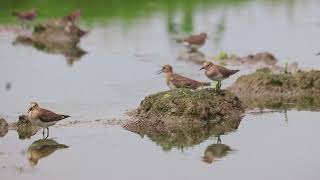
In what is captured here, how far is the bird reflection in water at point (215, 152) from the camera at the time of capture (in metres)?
16.3

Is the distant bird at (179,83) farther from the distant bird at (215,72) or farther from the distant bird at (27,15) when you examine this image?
the distant bird at (27,15)

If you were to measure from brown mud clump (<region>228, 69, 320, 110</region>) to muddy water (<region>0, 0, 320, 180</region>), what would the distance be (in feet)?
3.57

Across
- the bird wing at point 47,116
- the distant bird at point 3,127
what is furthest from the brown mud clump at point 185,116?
the distant bird at point 3,127

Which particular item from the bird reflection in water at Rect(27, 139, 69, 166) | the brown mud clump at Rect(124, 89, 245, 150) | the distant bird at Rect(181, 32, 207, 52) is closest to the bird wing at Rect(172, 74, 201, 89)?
the brown mud clump at Rect(124, 89, 245, 150)

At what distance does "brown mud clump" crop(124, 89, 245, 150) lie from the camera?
18000 millimetres

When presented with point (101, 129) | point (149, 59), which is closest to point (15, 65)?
point (149, 59)

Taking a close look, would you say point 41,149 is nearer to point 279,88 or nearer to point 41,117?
point 41,117

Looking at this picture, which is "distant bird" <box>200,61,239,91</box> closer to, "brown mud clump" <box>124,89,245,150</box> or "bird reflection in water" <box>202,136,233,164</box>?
"brown mud clump" <box>124,89,245,150</box>

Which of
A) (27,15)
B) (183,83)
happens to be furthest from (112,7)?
(183,83)

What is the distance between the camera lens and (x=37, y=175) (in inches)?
603

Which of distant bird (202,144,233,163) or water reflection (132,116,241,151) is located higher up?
water reflection (132,116,241,151)

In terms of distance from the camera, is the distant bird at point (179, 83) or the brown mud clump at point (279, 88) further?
the brown mud clump at point (279, 88)

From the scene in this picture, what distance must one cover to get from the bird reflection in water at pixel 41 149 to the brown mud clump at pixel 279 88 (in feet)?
16.6

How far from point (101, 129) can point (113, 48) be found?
478 inches
